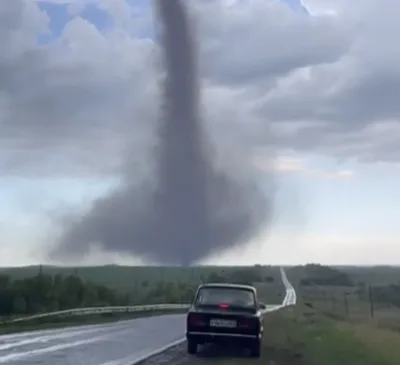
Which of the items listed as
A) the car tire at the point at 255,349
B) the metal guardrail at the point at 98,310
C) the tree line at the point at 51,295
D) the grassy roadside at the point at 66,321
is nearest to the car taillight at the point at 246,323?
the car tire at the point at 255,349

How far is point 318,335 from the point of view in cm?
3247

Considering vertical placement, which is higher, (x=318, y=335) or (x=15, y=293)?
(x=15, y=293)

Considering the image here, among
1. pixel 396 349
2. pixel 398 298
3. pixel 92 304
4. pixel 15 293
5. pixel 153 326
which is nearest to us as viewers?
pixel 396 349

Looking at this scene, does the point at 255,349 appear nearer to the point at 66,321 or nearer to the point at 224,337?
the point at 224,337

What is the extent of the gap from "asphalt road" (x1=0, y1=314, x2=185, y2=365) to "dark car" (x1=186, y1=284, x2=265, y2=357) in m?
1.51

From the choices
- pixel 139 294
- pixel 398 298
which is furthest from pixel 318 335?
pixel 398 298

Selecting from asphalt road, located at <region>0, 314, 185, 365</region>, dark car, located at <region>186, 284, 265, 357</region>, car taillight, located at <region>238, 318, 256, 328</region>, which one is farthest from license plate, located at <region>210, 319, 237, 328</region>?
asphalt road, located at <region>0, 314, 185, 365</region>

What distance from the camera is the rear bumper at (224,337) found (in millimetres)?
24406

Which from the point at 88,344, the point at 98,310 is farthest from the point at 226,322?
the point at 98,310

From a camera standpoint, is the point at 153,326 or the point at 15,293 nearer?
the point at 153,326

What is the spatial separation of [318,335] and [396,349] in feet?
14.4

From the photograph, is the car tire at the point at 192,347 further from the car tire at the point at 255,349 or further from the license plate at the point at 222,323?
the car tire at the point at 255,349

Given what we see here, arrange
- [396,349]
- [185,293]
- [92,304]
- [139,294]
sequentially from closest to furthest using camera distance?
[396,349] → [92,304] → [185,293] → [139,294]

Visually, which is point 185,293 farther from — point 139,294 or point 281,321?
point 281,321
